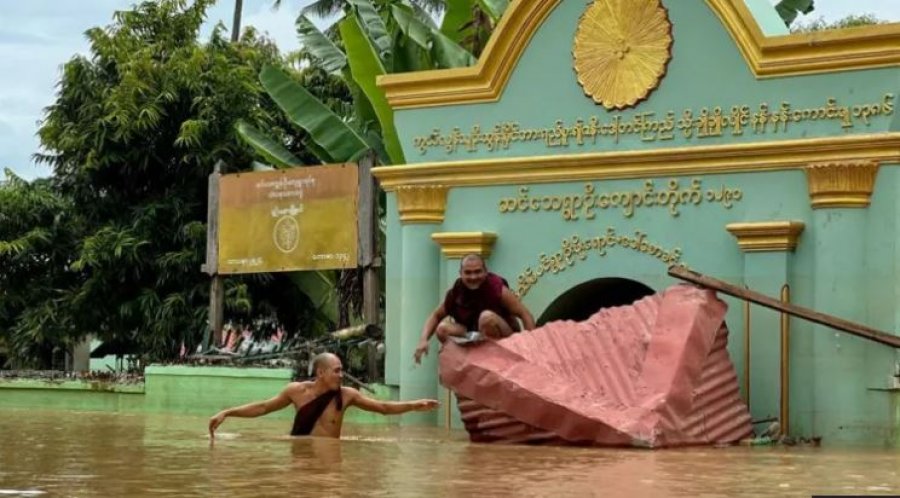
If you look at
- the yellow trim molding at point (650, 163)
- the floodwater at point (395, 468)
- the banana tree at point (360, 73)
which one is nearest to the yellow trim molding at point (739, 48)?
the yellow trim molding at point (650, 163)

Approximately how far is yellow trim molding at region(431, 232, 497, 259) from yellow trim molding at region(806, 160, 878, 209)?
11.2 feet

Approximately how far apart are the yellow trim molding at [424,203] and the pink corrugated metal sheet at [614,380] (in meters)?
2.93

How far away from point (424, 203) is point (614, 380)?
3874 mm

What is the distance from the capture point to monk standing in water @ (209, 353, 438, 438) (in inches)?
496

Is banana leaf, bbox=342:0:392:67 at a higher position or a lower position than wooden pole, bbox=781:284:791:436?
higher

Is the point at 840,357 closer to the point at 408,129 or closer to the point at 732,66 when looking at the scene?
the point at 732,66

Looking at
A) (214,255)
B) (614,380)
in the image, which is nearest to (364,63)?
(214,255)

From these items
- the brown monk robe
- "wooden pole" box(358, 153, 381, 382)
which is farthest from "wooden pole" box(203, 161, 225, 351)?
the brown monk robe

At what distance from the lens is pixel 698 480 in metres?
8.91

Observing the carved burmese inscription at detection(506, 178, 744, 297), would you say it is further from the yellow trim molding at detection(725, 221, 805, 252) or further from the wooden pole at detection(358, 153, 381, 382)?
the wooden pole at detection(358, 153, 381, 382)

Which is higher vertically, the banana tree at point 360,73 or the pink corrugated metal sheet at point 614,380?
the banana tree at point 360,73

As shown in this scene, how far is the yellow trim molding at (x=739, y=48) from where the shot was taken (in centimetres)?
1373

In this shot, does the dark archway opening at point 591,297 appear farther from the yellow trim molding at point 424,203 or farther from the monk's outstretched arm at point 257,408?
the monk's outstretched arm at point 257,408

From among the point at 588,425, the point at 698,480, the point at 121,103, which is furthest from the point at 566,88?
the point at 121,103
